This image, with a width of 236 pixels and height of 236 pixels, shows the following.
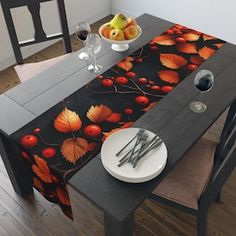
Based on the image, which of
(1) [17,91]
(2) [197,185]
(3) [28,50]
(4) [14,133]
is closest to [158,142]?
(2) [197,185]

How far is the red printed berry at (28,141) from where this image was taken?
132 cm

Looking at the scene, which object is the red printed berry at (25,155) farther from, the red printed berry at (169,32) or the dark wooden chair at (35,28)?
the red printed berry at (169,32)

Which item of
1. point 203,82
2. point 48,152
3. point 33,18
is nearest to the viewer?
point 48,152

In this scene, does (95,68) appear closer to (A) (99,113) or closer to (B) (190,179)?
(A) (99,113)

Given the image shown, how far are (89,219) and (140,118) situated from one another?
27.6 inches

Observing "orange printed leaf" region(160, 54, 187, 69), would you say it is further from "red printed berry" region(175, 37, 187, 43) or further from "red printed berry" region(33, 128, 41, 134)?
"red printed berry" region(33, 128, 41, 134)

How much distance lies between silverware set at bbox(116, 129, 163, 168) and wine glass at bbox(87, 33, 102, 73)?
0.51 meters

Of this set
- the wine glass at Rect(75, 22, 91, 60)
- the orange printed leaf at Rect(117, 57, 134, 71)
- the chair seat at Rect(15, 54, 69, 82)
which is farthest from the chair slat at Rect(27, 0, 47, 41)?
the orange printed leaf at Rect(117, 57, 134, 71)

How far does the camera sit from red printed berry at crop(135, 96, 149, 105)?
151cm

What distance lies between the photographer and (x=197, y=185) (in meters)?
1.48

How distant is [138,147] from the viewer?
1.29 meters

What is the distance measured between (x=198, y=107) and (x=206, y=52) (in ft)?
1.51

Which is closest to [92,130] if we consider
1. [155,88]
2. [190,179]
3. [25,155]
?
[25,155]

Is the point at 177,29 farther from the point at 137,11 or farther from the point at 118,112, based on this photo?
the point at 137,11
